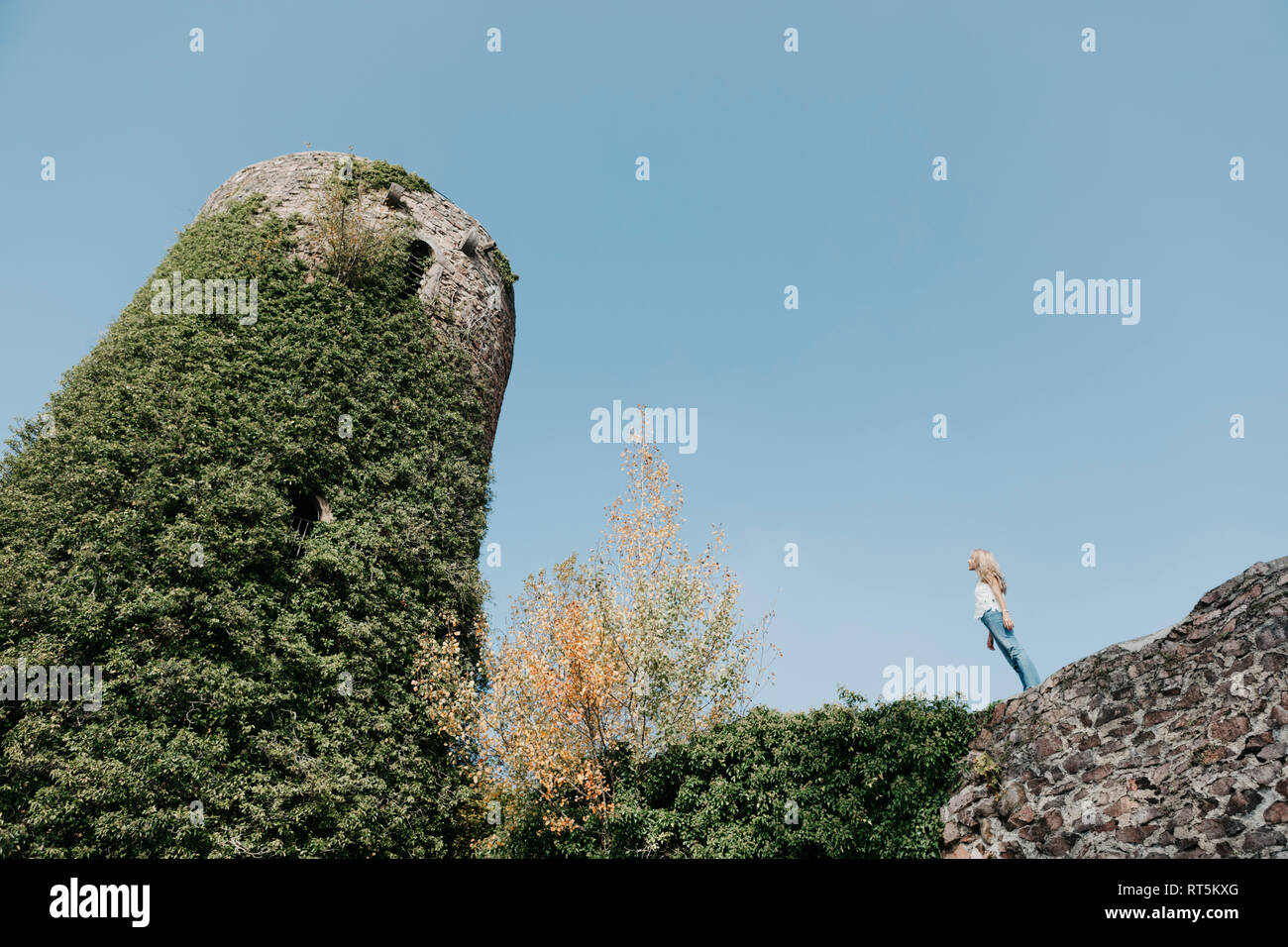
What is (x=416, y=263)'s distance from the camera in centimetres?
1877

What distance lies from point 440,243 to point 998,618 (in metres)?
15.3

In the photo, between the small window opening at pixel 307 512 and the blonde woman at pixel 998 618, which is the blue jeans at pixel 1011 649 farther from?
the small window opening at pixel 307 512

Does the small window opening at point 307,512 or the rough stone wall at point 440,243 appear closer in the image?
the small window opening at point 307,512

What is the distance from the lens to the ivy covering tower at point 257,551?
11156 mm

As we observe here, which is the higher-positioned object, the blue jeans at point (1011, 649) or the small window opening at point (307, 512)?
the small window opening at point (307, 512)

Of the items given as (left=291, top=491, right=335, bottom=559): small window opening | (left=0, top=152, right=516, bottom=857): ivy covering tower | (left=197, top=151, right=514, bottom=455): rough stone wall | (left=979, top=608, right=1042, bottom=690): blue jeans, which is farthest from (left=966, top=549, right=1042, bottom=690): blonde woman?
(left=197, top=151, right=514, bottom=455): rough stone wall

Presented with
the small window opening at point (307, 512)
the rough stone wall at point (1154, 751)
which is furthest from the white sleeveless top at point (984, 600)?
the small window opening at point (307, 512)

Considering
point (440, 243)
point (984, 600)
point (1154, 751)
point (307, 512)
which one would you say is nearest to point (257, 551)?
point (307, 512)

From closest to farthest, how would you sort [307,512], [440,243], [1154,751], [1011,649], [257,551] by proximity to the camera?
[1154,751]
[1011,649]
[257,551]
[307,512]
[440,243]

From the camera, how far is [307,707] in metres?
12.9

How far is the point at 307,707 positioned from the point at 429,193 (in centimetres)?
1319

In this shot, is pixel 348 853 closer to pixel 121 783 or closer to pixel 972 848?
pixel 121 783

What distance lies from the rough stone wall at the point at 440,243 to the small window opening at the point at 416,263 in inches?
6.8

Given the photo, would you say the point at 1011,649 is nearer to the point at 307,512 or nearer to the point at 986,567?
the point at 986,567
